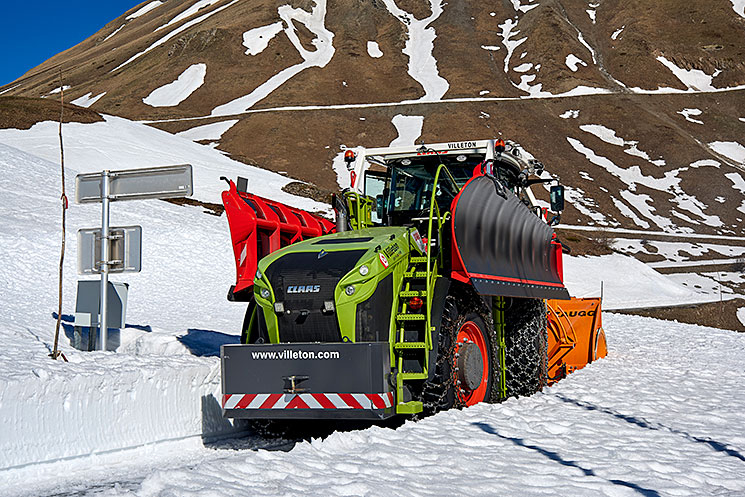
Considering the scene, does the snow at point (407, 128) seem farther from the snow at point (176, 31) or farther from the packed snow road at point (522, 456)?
the packed snow road at point (522, 456)

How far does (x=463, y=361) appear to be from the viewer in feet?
25.3

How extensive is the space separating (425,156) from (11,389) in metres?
5.25

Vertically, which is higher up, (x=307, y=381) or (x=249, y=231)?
(x=249, y=231)

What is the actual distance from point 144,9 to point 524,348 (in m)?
166

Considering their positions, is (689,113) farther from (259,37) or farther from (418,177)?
(418,177)

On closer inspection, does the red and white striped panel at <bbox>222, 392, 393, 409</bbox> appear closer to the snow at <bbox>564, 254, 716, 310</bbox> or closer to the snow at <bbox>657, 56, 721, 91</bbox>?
the snow at <bbox>564, 254, 716, 310</bbox>

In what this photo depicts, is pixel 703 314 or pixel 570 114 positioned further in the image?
pixel 570 114

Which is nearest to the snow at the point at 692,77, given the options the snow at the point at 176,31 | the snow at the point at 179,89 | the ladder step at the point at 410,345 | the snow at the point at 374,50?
the snow at the point at 374,50

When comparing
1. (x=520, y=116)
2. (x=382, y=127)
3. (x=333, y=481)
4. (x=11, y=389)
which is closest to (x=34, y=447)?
(x=11, y=389)

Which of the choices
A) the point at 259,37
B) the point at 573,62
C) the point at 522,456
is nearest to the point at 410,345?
the point at 522,456

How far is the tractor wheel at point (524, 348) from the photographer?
30.6ft

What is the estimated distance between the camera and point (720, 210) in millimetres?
69000

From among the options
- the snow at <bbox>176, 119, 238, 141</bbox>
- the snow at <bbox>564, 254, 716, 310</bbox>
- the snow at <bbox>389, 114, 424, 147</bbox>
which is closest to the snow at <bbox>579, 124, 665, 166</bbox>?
the snow at <bbox>389, 114, 424, 147</bbox>

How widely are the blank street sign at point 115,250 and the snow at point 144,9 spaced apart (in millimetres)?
160578
